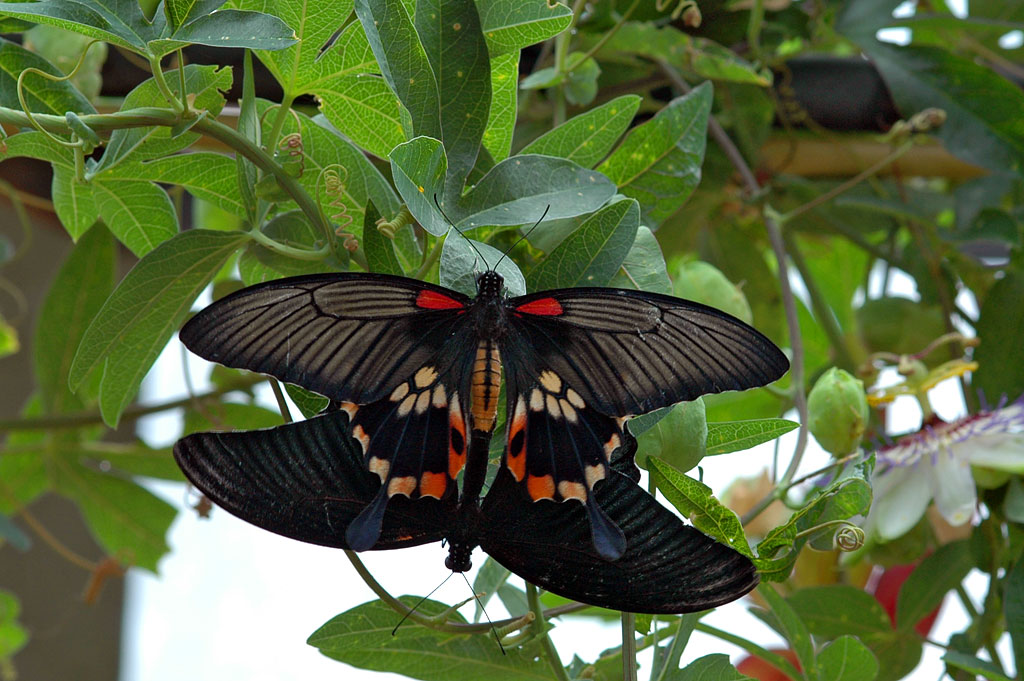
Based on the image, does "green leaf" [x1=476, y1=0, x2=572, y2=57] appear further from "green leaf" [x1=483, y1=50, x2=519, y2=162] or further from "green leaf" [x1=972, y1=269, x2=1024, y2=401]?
"green leaf" [x1=972, y1=269, x2=1024, y2=401]

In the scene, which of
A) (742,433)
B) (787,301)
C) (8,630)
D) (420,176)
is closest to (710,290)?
(787,301)

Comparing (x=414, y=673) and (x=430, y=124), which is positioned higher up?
(x=430, y=124)

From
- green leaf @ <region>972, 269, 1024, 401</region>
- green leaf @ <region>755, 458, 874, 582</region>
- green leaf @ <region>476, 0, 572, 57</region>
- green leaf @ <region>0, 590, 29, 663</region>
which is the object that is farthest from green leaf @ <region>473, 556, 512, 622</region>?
green leaf @ <region>0, 590, 29, 663</region>

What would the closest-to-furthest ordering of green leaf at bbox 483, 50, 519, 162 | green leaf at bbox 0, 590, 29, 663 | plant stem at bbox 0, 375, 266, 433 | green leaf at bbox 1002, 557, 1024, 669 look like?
green leaf at bbox 483, 50, 519, 162 < green leaf at bbox 1002, 557, 1024, 669 < plant stem at bbox 0, 375, 266, 433 < green leaf at bbox 0, 590, 29, 663

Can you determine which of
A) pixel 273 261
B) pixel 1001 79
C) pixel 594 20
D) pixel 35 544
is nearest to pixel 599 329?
pixel 273 261

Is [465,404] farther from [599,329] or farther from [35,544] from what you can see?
[35,544]

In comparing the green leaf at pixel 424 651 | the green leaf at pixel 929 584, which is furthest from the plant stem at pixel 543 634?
the green leaf at pixel 929 584

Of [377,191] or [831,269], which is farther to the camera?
[831,269]
